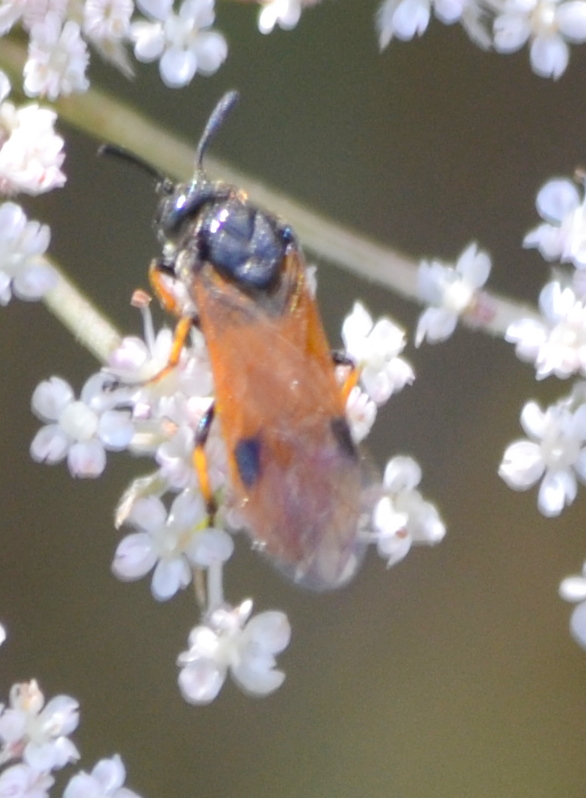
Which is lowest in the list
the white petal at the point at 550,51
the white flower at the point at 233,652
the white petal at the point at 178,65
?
the white flower at the point at 233,652

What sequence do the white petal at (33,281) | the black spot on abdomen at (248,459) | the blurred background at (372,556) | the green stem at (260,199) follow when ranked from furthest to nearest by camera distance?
the blurred background at (372,556), the green stem at (260,199), the white petal at (33,281), the black spot on abdomen at (248,459)

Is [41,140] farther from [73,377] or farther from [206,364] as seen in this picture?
[73,377]

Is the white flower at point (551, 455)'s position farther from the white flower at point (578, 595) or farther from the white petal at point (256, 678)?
the white petal at point (256, 678)

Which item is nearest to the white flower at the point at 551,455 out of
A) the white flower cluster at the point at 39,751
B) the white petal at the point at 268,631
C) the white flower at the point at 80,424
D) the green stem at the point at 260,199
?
the green stem at the point at 260,199

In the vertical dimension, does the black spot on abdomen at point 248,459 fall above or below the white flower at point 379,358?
below

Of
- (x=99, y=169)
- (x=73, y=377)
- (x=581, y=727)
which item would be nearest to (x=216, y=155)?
(x=99, y=169)

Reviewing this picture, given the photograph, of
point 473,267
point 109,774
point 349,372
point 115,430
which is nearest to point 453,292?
point 473,267

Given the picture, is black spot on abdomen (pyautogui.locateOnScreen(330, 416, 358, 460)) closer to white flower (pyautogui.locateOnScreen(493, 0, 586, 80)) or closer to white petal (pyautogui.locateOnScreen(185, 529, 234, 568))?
white petal (pyautogui.locateOnScreen(185, 529, 234, 568))

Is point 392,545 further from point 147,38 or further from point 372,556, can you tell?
point 147,38
